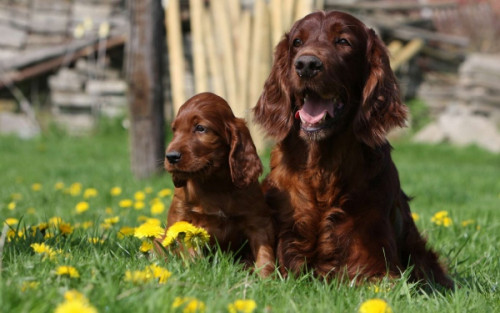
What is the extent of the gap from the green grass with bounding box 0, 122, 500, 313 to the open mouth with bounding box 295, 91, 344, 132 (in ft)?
2.18

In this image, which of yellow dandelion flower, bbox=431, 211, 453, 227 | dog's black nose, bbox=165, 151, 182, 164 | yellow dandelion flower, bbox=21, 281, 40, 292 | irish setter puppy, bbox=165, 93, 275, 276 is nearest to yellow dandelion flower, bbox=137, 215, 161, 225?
irish setter puppy, bbox=165, 93, 275, 276

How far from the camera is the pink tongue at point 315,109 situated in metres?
2.96

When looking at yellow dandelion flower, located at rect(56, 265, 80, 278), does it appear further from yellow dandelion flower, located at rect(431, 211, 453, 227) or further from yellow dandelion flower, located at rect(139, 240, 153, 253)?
yellow dandelion flower, located at rect(431, 211, 453, 227)

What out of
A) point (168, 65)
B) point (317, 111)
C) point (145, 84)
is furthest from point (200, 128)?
point (168, 65)

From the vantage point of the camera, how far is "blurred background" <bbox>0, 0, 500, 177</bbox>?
6852mm

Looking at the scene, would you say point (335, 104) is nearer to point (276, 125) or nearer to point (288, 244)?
point (276, 125)

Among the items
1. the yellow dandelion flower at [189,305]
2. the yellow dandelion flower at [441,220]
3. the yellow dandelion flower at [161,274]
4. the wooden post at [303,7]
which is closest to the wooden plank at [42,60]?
the wooden post at [303,7]

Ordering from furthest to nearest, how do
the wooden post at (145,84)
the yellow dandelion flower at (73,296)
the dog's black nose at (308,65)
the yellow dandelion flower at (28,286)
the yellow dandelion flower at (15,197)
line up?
the wooden post at (145,84)
the yellow dandelion flower at (15,197)
the dog's black nose at (308,65)
the yellow dandelion flower at (28,286)
the yellow dandelion flower at (73,296)

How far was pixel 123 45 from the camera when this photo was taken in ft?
38.2

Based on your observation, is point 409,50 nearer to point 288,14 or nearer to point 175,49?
point 288,14

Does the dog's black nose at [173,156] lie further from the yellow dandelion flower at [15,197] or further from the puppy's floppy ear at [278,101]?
the yellow dandelion flower at [15,197]

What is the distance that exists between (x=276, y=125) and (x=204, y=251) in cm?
69

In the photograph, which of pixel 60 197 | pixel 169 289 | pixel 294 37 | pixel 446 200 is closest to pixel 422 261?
pixel 294 37

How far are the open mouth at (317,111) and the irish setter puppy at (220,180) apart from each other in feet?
1.03
